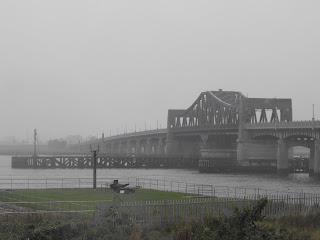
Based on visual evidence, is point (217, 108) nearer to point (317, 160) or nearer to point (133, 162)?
→ point (133, 162)

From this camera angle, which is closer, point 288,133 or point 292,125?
point 292,125

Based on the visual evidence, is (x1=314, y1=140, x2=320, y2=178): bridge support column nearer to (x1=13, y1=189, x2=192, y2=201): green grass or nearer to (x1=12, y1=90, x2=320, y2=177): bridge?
(x1=12, y1=90, x2=320, y2=177): bridge

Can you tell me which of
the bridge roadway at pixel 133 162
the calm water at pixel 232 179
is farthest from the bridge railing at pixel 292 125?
the bridge roadway at pixel 133 162

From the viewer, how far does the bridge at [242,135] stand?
4505 inches

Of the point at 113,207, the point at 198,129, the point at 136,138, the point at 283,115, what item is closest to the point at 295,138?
the point at 283,115

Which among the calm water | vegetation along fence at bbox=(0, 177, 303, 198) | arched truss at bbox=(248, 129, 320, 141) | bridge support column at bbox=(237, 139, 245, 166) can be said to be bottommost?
the calm water

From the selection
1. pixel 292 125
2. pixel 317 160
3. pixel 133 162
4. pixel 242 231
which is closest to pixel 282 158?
pixel 292 125

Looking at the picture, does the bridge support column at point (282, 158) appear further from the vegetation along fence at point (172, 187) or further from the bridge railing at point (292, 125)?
the vegetation along fence at point (172, 187)

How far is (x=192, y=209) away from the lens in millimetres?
33438

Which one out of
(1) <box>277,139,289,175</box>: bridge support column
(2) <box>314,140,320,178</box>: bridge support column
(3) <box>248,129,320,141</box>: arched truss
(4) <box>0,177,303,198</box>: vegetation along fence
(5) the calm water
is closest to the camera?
(4) <box>0,177,303,198</box>: vegetation along fence

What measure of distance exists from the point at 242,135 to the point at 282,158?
51.7 feet

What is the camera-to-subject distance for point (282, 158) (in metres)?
115

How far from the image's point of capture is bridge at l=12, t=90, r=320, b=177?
375 ft

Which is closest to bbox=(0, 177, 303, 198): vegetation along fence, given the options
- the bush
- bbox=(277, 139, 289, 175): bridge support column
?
the bush
